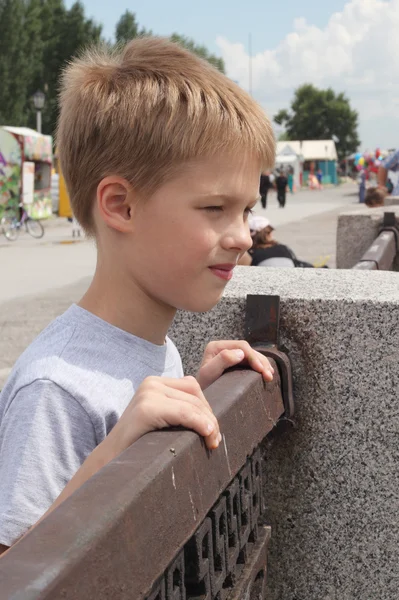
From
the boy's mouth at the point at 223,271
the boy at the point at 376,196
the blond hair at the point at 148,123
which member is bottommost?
the boy at the point at 376,196

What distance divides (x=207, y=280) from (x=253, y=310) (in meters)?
0.51

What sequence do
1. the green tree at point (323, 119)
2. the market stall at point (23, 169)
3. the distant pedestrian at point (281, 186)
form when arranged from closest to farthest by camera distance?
the market stall at point (23, 169)
the distant pedestrian at point (281, 186)
the green tree at point (323, 119)

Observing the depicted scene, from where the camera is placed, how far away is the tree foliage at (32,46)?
54.4m

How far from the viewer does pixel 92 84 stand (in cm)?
176

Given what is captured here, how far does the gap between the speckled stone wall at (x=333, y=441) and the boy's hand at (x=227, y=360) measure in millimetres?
250

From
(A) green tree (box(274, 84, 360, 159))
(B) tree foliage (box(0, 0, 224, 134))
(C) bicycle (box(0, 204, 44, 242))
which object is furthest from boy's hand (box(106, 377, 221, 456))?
(A) green tree (box(274, 84, 360, 159))

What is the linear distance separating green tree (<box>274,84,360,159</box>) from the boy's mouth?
132 metres

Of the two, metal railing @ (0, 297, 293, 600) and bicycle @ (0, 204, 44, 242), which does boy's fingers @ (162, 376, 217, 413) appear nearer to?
metal railing @ (0, 297, 293, 600)

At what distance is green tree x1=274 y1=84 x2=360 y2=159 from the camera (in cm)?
13150

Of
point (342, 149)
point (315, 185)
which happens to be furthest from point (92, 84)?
point (342, 149)

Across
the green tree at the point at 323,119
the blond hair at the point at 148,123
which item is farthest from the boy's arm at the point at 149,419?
the green tree at the point at 323,119

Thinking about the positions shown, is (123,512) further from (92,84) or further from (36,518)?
(92,84)

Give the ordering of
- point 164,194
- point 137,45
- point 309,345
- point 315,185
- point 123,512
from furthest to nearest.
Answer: point 315,185 → point 309,345 → point 137,45 → point 164,194 → point 123,512

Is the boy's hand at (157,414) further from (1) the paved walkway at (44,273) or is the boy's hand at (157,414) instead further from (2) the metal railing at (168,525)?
(1) the paved walkway at (44,273)
